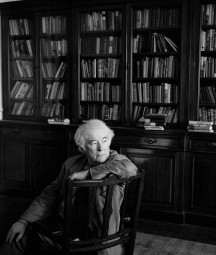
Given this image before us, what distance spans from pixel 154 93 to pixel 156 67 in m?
0.26

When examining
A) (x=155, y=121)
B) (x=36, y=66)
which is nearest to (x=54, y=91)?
(x=36, y=66)

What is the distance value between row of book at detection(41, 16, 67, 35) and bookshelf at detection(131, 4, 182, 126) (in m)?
0.85

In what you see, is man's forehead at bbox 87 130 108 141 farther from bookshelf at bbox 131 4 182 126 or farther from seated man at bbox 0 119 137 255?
bookshelf at bbox 131 4 182 126

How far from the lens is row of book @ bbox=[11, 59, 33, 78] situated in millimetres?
4531

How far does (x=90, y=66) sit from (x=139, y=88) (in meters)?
0.62

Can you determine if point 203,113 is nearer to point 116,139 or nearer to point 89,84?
point 116,139

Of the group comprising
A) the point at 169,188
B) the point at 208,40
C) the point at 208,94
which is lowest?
the point at 169,188

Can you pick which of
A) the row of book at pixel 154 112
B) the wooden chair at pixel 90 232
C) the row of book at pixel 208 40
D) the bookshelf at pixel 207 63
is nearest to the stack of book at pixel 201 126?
the bookshelf at pixel 207 63

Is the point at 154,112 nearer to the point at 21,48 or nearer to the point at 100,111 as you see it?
the point at 100,111

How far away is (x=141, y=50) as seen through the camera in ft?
12.9

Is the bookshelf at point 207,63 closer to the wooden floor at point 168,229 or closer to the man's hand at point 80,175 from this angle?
the wooden floor at point 168,229

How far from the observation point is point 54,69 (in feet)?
14.4

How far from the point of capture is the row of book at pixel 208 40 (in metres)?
3.63

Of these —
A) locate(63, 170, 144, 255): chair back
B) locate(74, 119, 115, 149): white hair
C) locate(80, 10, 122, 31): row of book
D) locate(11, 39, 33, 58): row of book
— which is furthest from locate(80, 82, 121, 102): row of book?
locate(63, 170, 144, 255): chair back
